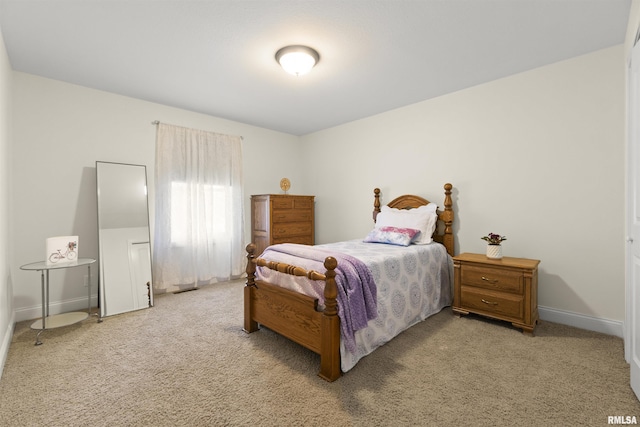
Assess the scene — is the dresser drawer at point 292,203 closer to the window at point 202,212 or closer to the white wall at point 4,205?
the window at point 202,212

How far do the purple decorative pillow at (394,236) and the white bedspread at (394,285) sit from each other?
0.12 m

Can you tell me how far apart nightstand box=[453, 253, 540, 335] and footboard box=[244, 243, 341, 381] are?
1.73m

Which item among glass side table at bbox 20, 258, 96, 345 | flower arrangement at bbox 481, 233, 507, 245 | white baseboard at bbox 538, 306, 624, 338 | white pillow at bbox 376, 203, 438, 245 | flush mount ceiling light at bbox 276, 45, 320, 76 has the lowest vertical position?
white baseboard at bbox 538, 306, 624, 338

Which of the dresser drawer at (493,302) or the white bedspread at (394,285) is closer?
the white bedspread at (394,285)

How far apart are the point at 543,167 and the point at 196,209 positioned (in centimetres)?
438

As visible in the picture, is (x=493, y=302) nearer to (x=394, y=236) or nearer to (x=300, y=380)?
(x=394, y=236)

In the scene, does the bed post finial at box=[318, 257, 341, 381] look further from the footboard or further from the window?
the window

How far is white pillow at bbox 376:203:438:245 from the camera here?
3.53m

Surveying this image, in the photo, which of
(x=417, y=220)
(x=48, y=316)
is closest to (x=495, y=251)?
(x=417, y=220)

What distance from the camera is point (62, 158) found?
331 cm

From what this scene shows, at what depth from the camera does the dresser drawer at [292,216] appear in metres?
4.69

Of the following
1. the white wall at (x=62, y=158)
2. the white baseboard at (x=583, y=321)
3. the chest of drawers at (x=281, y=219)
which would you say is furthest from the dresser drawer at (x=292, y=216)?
the white baseboard at (x=583, y=321)

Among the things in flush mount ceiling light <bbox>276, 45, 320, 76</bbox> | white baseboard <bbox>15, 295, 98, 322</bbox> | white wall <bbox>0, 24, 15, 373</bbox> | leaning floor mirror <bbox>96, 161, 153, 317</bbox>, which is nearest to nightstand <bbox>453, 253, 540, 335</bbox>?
flush mount ceiling light <bbox>276, 45, 320, 76</bbox>

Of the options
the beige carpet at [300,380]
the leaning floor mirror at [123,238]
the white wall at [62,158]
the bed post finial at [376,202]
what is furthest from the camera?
the bed post finial at [376,202]
